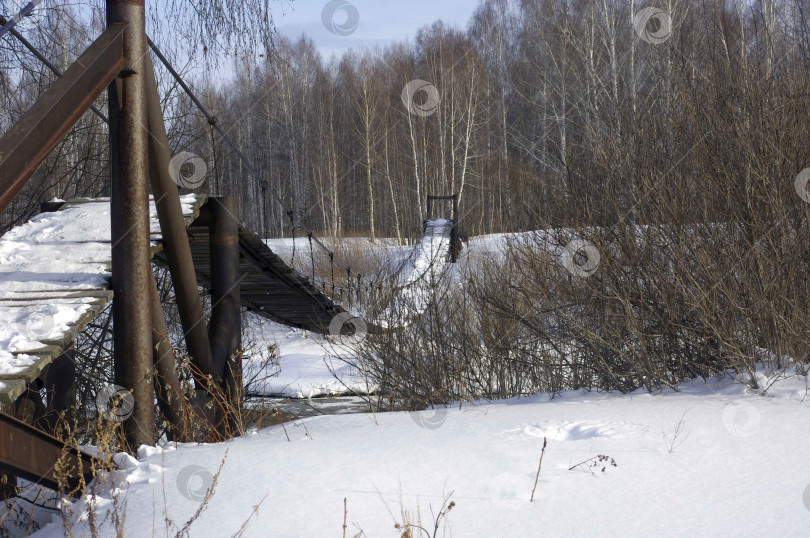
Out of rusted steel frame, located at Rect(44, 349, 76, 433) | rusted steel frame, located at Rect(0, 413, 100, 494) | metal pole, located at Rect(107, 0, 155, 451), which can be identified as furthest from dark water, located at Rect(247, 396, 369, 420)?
rusted steel frame, located at Rect(0, 413, 100, 494)

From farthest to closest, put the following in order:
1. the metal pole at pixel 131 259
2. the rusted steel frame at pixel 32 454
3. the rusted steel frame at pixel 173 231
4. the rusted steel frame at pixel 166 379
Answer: the rusted steel frame at pixel 173 231 < the rusted steel frame at pixel 166 379 < the metal pole at pixel 131 259 < the rusted steel frame at pixel 32 454

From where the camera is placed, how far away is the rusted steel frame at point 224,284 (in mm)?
4832

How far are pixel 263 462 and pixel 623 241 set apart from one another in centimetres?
296

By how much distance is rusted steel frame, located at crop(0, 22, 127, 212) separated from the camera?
8.78ft

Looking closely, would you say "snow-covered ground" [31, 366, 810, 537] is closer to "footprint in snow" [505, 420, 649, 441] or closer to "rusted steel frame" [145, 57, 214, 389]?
"footprint in snow" [505, 420, 649, 441]

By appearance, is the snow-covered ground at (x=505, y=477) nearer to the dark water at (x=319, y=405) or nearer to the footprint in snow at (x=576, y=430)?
the footprint in snow at (x=576, y=430)

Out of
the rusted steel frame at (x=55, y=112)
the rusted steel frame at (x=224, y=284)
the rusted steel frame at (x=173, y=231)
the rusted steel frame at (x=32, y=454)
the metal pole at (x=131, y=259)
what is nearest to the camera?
the rusted steel frame at (x=32, y=454)

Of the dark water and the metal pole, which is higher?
the metal pole

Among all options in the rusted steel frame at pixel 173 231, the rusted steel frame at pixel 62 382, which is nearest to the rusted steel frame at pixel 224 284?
the rusted steel frame at pixel 173 231

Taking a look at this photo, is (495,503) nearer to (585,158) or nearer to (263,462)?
(263,462)

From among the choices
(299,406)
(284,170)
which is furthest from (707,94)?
(284,170)

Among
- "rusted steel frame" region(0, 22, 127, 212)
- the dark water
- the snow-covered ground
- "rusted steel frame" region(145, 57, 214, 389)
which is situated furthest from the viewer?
the dark water

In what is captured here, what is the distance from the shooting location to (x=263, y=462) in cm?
278

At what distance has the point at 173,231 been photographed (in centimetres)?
383
